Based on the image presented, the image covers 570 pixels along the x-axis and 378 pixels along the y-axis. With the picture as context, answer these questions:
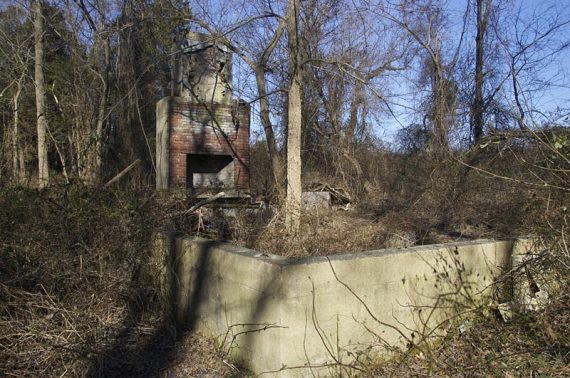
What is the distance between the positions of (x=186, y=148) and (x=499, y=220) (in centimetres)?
676

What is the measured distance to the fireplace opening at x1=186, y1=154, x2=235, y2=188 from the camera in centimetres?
1209

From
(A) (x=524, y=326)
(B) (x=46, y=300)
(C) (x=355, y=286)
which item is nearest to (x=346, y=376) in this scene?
(C) (x=355, y=286)

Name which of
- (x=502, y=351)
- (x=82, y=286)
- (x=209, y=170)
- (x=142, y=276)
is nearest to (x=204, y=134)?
(x=209, y=170)

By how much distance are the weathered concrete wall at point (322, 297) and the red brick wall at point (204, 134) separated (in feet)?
20.2

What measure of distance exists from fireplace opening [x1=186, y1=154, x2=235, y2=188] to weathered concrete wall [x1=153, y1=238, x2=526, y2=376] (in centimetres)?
686

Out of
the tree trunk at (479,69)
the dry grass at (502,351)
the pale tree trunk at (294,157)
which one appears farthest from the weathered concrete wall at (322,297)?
the tree trunk at (479,69)

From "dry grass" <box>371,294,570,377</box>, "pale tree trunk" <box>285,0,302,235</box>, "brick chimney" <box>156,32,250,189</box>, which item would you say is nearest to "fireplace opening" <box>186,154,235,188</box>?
"brick chimney" <box>156,32,250,189</box>

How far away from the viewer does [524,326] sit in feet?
15.3

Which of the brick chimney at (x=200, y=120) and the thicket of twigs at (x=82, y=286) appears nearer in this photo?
the thicket of twigs at (x=82, y=286)

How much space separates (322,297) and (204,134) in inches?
323

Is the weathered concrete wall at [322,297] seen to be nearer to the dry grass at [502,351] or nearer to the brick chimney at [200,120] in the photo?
the dry grass at [502,351]

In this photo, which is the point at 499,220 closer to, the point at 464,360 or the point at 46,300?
the point at 464,360

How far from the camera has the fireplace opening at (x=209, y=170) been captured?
12086 millimetres

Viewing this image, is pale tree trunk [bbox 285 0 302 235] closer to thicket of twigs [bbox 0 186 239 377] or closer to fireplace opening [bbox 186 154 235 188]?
thicket of twigs [bbox 0 186 239 377]
